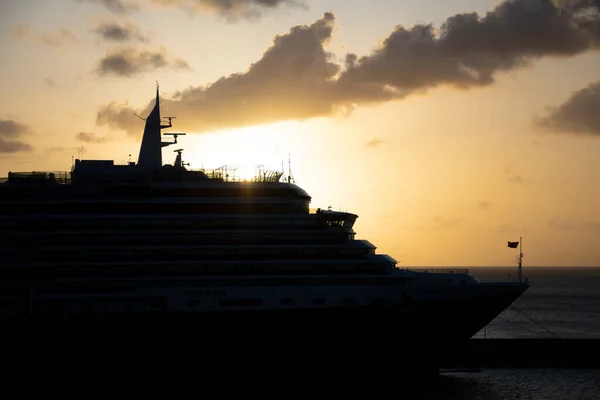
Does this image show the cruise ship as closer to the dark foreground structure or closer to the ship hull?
the ship hull

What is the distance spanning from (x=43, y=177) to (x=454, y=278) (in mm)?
26090

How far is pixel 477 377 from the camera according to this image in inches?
2263

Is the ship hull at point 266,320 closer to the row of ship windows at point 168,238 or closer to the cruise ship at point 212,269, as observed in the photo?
the cruise ship at point 212,269

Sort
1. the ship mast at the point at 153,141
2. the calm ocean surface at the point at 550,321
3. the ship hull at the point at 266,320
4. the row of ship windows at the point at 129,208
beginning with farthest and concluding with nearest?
the calm ocean surface at the point at 550,321, the ship mast at the point at 153,141, the row of ship windows at the point at 129,208, the ship hull at the point at 266,320

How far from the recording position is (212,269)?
5225cm

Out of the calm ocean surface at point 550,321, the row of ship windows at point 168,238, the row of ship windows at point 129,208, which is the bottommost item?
the calm ocean surface at point 550,321

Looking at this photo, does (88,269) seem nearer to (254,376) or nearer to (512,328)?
(254,376)

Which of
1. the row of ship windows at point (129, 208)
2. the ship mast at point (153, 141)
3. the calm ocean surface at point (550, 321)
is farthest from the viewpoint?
the calm ocean surface at point (550, 321)

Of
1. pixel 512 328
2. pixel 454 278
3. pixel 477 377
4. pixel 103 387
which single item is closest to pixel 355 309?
pixel 454 278

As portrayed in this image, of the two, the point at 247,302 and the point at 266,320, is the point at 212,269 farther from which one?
the point at 266,320

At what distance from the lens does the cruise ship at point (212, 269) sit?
51875 millimetres

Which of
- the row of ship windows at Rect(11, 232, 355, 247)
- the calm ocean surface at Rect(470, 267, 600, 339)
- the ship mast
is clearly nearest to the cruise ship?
the row of ship windows at Rect(11, 232, 355, 247)

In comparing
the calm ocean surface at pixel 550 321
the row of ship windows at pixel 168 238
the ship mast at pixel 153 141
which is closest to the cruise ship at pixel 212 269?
the row of ship windows at pixel 168 238

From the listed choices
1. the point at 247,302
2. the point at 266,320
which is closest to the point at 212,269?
the point at 247,302
